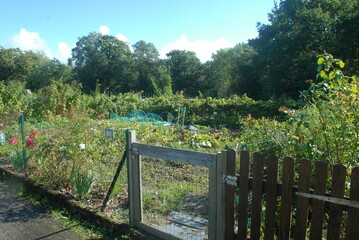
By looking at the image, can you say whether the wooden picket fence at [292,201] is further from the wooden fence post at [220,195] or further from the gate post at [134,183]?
the gate post at [134,183]

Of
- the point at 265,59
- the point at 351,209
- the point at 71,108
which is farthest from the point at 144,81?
the point at 351,209

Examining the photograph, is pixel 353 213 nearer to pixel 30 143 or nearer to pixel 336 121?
pixel 336 121

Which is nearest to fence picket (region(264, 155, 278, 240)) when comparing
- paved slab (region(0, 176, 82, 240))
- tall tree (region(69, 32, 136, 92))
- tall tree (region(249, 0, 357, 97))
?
paved slab (region(0, 176, 82, 240))

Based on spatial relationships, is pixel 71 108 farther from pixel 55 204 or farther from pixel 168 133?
pixel 55 204

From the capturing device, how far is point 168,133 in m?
9.40

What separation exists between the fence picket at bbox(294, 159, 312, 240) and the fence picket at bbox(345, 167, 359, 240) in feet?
1.03

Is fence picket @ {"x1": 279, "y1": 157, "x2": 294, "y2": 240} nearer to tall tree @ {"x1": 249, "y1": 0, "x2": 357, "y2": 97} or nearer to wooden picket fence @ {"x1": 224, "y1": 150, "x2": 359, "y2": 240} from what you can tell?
wooden picket fence @ {"x1": 224, "y1": 150, "x2": 359, "y2": 240}

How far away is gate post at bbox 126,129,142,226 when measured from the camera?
405 centimetres

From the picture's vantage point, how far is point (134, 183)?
4.08 metres

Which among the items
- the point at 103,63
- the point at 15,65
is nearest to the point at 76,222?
the point at 103,63

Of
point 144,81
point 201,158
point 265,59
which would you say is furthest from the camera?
point 144,81

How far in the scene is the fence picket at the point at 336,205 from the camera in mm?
2340

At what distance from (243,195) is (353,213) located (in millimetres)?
951

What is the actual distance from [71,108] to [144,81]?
122ft
